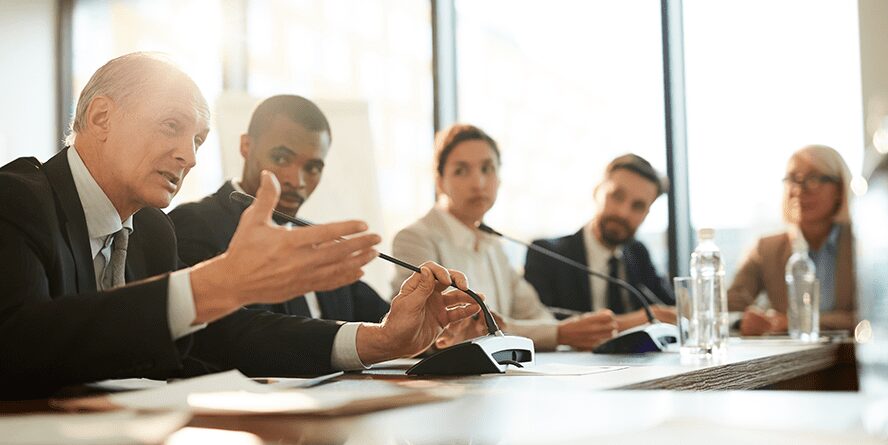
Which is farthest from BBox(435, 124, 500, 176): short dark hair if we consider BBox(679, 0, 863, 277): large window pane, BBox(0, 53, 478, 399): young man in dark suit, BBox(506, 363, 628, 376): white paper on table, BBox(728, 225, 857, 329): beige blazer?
BBox(506, 363, 628, 376): white paper on table

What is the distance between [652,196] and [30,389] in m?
3.80

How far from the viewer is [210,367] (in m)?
2.15

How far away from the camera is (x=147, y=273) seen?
6.58 feet

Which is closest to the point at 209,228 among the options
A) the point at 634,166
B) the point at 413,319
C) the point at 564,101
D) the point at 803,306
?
the point at 413,319

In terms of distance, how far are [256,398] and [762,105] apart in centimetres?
475

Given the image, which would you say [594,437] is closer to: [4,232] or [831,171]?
[4,232]

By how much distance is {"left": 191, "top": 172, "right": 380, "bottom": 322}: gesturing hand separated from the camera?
1388 mm

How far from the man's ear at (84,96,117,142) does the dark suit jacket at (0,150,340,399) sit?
12cm

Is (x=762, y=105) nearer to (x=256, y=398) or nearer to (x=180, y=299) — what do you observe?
(x=180, y=299)

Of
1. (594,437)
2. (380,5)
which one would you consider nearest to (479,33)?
(380,5)

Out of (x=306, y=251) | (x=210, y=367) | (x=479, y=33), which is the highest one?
(x=479, y=33)

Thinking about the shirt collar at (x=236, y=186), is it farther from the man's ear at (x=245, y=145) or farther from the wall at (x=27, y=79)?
the wall at (x=27, y=79)

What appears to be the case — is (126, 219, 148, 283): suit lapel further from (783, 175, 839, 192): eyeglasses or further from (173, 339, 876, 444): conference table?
(783, 175, 839, 192): eyeglasses

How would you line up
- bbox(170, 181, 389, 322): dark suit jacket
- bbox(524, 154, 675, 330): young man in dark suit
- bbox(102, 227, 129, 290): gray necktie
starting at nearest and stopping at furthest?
bbox(102, 227, 129, 290): gray necktie
bbox(170, 181, 389, 322): dark suit jacket
bbox(524, 154, 675, 330): young man in dark suit
